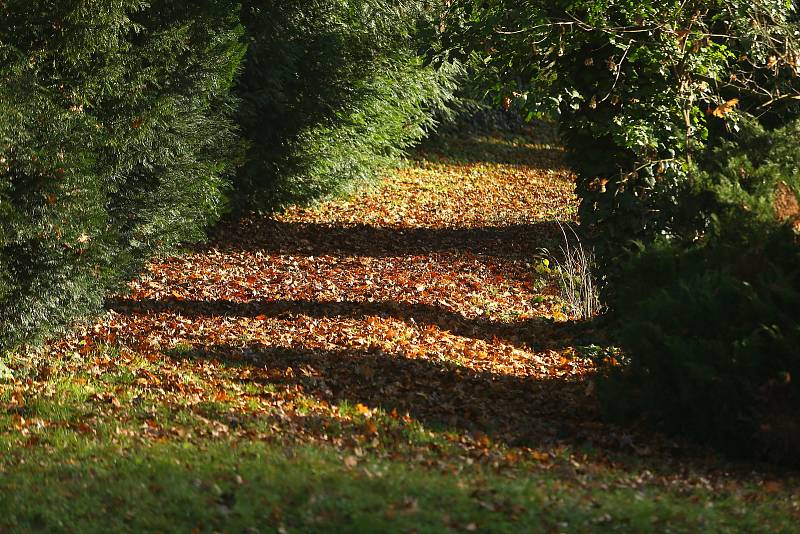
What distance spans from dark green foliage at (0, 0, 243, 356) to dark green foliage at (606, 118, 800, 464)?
476cm

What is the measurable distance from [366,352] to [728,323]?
357cm

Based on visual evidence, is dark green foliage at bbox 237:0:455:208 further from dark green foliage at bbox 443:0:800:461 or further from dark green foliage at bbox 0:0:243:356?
dark green foliage at bbox 443:0:800:461

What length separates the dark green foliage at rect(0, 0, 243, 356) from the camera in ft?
26.7

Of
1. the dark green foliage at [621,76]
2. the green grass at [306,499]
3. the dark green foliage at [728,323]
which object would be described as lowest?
the green grass at [306,499]

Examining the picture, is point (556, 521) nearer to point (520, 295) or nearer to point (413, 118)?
point (520, 295)

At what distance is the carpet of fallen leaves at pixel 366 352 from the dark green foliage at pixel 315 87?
0.97 metres

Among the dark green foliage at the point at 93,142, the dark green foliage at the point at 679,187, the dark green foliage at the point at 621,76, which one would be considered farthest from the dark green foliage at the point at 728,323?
the dark green foliage at the point at 93,142

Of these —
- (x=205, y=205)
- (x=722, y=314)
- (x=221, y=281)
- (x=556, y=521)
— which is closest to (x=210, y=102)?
(x=205, y=205)

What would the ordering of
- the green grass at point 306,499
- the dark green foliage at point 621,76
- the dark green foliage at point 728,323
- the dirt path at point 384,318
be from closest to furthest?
the green grass at point 306,499 < the dark green foliage at point 728,323 < the dirt path at point 384,318 < the dark green foliage at point 621,76

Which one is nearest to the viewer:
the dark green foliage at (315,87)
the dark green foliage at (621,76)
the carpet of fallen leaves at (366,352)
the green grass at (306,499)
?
the green grass at (306,499)

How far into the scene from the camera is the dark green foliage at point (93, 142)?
8.15 meters

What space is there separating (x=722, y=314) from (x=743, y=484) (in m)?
1.18

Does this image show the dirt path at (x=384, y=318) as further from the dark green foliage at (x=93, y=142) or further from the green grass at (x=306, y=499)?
the green grass at (x=306, y=499)

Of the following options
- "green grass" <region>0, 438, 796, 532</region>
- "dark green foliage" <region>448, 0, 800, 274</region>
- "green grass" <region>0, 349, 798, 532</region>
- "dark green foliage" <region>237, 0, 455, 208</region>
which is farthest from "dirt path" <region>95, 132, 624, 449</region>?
"dark green foliage" <region>448, 0, 800, 274</region>
